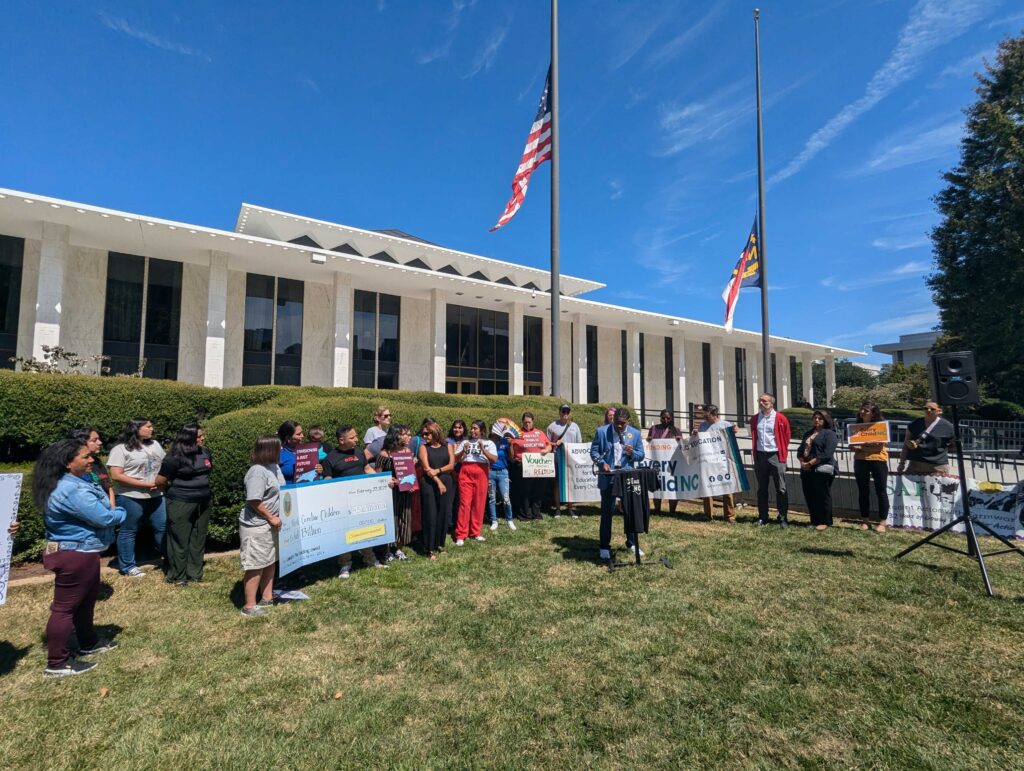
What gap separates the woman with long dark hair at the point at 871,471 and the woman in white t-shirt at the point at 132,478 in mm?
9836

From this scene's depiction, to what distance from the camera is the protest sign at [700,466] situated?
342 inches

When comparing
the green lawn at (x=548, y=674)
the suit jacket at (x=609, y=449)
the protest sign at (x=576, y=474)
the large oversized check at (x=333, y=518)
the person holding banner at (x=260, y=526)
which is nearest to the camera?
the green lawn at (x=548, y=674)

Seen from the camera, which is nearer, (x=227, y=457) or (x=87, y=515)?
(x=87, y=515)

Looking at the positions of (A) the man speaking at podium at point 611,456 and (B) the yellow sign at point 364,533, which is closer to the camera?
(B) the yellow sign at point 364,533

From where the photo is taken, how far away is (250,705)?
10.6 feet

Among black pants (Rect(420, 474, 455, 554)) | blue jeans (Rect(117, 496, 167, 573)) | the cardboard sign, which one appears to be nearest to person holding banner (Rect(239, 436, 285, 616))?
the cardboard sign

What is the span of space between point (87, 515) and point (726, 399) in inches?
1648

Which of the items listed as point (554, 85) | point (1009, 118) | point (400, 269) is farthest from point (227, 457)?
point (1009, 118)

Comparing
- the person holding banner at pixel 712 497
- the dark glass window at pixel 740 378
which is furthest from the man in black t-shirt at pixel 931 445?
the dark glass window at pixel 740 378

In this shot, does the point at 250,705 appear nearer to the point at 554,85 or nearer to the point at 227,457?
the point at 227,457

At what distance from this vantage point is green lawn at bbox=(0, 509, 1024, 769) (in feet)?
9.06

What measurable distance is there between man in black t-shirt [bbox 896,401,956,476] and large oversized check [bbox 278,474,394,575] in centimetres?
781

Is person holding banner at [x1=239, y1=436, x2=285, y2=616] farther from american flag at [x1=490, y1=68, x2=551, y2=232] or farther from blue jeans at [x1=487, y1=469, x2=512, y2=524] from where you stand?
american flag at [x1=490, y1=68, x2=551, y2=232]

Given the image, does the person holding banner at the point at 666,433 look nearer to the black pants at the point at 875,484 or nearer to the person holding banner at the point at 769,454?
the person holding banner at the point at 769,454
